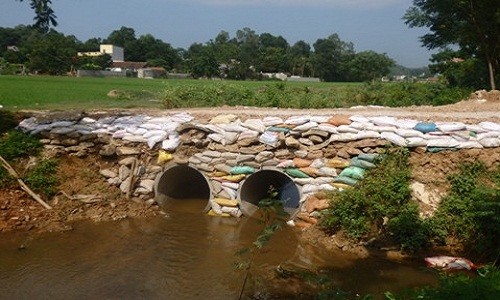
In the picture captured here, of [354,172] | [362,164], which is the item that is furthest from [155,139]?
[362,164]

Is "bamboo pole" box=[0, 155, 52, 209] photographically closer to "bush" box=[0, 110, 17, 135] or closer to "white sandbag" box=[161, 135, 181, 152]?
"bush" box=[0, 110, 17, 135]

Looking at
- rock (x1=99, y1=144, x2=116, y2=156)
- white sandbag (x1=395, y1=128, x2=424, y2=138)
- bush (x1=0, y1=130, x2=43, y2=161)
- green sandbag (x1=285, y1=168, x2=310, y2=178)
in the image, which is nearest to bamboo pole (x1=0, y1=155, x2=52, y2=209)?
bush (x1=0, y1=130, x2=43, y2=161)

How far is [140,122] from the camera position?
8.92 m

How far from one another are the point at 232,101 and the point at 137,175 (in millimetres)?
5477

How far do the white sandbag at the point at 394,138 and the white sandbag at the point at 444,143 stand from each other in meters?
0.42

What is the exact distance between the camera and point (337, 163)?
7.64 metres

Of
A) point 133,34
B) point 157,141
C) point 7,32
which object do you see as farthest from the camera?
point 133,34

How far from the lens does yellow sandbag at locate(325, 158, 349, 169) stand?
761cm

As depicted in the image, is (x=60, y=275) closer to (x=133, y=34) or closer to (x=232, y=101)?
(x=232, y=101)

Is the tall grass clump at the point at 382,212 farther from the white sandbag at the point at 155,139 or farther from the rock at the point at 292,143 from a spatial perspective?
the white sandbag at the point at 155,139

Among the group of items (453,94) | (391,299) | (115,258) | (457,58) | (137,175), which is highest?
(457,58)

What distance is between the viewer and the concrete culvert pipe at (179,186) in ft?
28.0

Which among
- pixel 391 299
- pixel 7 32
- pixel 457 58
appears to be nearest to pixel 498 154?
pixel 391 299

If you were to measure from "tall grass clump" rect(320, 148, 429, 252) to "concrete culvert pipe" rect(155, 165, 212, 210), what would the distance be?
101 inches
